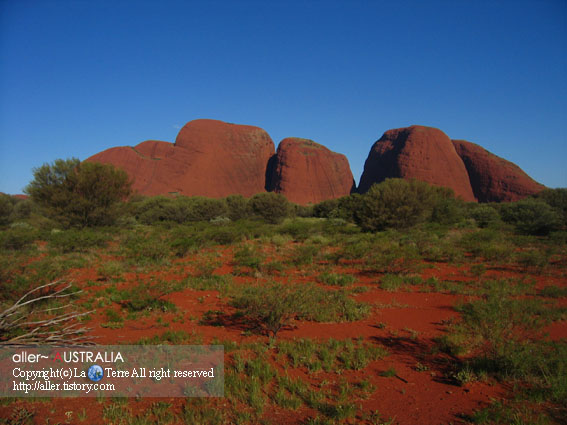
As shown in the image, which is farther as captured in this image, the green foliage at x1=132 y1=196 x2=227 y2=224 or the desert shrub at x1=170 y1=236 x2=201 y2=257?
the green foliage at x1=132 y1=196 x2=227 y2=224

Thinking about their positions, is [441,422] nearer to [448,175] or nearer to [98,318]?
[98,318]

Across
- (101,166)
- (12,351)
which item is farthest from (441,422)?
(101,166)

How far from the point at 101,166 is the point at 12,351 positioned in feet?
55.3

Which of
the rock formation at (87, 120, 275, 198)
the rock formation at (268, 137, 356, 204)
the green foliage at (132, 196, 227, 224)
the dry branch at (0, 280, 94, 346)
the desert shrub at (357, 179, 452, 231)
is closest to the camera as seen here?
the dry branch at (0, 280, 94, 346)

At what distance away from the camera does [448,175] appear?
5678 cm

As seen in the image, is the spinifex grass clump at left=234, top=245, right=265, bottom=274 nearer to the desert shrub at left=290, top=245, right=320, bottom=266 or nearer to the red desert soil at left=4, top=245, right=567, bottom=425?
the red desert soil at left=4, top=245, right=567, bottom=425

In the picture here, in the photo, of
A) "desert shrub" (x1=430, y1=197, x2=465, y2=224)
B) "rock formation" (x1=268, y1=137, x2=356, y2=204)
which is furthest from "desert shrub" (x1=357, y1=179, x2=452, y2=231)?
"rock formation" (x1=268, y1=137, x2=356, y2=204)

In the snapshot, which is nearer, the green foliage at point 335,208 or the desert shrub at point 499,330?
the desert shrub at point 499,330

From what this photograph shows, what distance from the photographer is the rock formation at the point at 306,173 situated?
62.6 meters

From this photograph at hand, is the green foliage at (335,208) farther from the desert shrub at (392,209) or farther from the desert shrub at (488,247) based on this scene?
the desert shrub at (488,247)

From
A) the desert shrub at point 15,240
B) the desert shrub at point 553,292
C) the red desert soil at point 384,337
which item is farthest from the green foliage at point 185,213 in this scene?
the desert shrub at point 553,292

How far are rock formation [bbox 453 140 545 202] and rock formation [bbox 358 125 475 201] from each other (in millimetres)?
2132

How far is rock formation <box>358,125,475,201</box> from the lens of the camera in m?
56.5

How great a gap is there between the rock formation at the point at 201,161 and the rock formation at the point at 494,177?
43.7 meters
